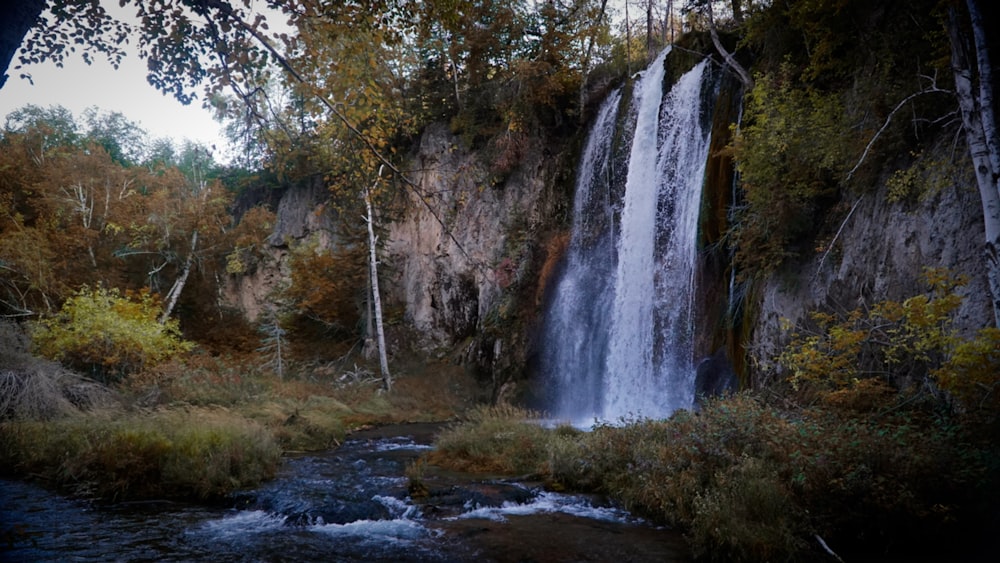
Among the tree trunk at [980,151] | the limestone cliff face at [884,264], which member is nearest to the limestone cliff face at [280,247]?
the limestone cliff face at [884,264]

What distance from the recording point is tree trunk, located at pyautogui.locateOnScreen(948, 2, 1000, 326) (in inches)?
263

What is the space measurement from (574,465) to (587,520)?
5.90 feet

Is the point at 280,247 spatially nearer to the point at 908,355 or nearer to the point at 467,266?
the point at 467,266

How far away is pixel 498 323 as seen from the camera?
22.6 metres

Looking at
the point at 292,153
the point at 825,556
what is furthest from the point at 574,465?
the point at 292,153

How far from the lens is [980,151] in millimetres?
7012

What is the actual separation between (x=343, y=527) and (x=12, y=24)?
6296mm

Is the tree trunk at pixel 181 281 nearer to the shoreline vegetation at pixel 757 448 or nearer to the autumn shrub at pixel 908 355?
the shoreline vegetation at pixel 757 448

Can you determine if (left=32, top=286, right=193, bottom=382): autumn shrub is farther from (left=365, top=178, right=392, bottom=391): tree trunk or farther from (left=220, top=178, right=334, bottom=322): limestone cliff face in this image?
(left=220, top=178, right=334, bottom=322): limestone cliff face

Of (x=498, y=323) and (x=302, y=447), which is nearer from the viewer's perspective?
(x=302, y=447)

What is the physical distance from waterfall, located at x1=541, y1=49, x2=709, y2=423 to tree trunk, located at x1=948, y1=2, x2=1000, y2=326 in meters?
8.28

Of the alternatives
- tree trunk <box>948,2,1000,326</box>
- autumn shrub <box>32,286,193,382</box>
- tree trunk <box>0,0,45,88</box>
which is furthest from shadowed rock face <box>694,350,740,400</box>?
autumn shrub <box>32,286,193,382</box>

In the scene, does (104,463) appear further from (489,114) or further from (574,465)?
(489,114)

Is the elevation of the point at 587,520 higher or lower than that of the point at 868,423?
lower
